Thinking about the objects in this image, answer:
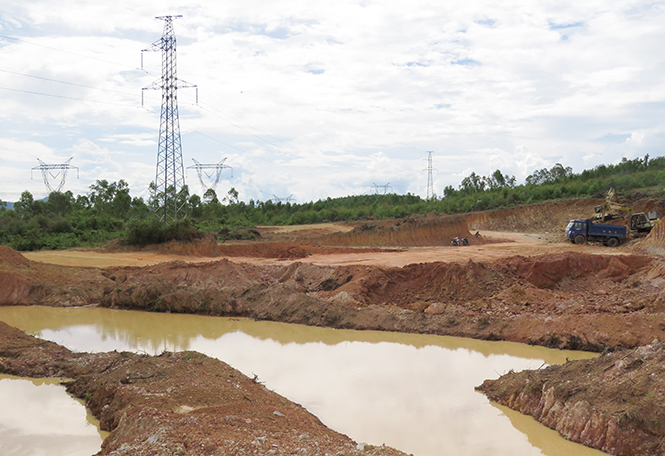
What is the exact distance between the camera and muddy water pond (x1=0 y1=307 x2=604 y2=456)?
28.3ft

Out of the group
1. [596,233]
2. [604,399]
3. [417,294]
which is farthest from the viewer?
[596,233]

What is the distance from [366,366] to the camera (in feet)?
40.9

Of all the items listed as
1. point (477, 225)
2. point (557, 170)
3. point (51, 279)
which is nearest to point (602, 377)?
point (51, 279)

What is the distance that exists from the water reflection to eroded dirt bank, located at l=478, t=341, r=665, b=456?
23.9ft

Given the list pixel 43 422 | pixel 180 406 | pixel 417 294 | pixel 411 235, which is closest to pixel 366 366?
pixel 180 406

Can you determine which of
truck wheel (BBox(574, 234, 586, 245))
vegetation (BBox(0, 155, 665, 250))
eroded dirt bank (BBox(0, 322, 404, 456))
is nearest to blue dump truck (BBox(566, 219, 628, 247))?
truck wheel (BBox(574, 234, 586, 245))

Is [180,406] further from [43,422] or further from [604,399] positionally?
[604,399]

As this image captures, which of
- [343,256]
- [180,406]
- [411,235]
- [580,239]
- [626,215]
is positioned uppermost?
[626,215]

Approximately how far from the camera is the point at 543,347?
13734 millimetres

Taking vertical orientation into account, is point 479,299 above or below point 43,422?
above

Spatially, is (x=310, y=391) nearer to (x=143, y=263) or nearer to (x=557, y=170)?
(x=143, y=263)

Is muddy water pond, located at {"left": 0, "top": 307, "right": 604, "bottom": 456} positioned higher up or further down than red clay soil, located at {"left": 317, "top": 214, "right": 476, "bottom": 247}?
further down

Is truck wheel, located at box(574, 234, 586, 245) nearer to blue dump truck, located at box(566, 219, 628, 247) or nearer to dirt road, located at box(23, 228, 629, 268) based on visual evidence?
blue dump truck, located at box(566, 219, 628, 247)

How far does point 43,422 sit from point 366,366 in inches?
263
